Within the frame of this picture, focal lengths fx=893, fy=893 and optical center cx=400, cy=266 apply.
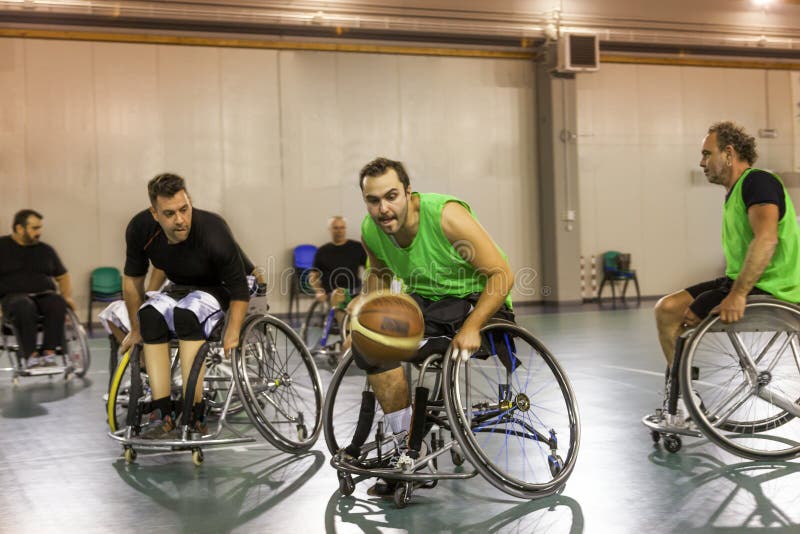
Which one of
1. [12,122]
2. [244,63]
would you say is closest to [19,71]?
[12,122]

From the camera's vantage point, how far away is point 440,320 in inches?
115

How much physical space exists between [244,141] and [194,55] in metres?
1.23

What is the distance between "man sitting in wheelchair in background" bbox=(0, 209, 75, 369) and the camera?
5832mm

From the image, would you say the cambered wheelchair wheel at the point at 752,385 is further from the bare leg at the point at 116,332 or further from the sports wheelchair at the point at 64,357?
the sports wheelchair at the point at 64,357

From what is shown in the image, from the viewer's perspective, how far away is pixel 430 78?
12273 millimetres

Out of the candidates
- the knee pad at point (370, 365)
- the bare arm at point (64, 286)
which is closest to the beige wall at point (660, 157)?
the bare arm at point (64, 286)

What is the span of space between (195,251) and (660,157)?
1090 cm

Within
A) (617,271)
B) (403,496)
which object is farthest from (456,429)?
(617,271)

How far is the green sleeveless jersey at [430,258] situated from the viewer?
9.55 feet

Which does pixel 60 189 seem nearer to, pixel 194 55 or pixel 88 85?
pixel 88 85

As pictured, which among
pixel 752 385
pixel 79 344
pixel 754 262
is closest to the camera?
pixel 754 262

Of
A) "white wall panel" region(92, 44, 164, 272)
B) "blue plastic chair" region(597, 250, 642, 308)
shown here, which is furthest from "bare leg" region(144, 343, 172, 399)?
"blue plastic chair" region(597, 250, 642, 308)

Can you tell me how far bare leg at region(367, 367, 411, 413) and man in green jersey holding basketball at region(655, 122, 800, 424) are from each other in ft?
3.83

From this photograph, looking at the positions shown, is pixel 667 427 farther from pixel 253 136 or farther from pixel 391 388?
pixel 253 136
